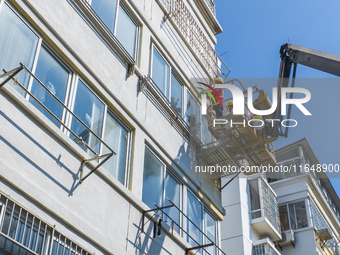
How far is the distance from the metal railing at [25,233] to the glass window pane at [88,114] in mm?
2854

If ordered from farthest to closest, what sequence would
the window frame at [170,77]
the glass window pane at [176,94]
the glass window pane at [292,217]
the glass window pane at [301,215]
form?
the glass window pane at [292,217], the glass window pane at [301,215], the glass window pane at [176,94], the window frame at [170,77]

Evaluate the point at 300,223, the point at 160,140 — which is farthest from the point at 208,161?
the point at 300,223

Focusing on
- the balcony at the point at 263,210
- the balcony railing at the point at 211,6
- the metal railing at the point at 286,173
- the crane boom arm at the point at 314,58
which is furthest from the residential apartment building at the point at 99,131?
the metal railing at the point at 286,173

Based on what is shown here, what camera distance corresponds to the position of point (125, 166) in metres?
12.5

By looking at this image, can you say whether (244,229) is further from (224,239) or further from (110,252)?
(110,252)

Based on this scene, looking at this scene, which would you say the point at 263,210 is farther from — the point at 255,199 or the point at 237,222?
the point at 237,222

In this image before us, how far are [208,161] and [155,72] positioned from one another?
13.2 ft

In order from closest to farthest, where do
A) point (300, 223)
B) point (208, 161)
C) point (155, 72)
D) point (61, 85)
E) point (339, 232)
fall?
1. point (61, 85)
2. point (155, 72)
3. point (208, 161)
4. point (300, 223)
5. point (339, 232)

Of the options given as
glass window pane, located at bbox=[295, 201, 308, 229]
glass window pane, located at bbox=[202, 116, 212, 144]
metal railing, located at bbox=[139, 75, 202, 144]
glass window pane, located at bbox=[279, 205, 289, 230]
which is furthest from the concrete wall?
metal railing, located at bbox=[139, 75, 202, 144]

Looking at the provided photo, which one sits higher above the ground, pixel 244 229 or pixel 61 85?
pixel 244 229

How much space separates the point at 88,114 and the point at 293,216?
2127 cm

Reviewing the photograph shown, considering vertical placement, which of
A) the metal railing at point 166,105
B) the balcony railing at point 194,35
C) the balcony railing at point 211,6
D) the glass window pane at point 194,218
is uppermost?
the balcony railing at point 211,6

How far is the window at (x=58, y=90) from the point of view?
9.53 metres

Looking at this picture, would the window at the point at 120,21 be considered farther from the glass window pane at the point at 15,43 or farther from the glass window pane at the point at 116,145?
the glass window pane at the point at 15,43
